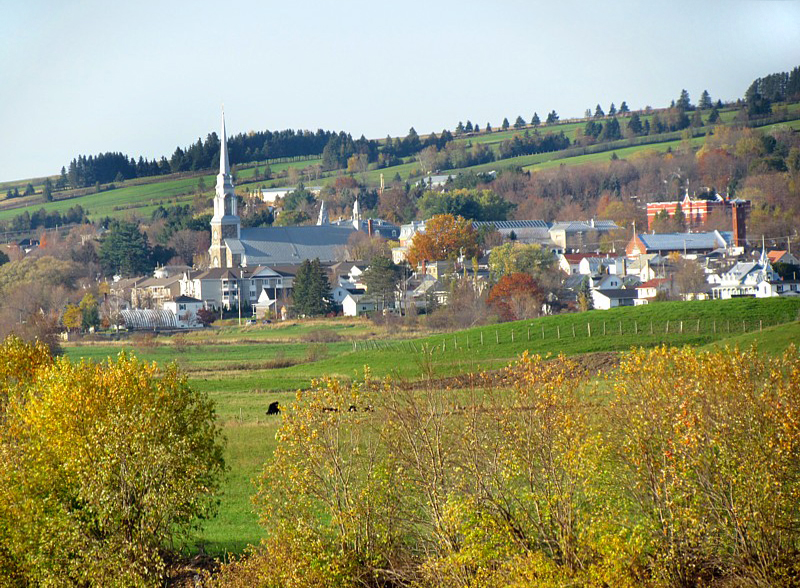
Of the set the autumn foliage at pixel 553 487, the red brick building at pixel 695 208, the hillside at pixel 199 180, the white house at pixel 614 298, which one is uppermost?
the hillside at pixel 199 180

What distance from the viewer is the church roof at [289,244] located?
128m

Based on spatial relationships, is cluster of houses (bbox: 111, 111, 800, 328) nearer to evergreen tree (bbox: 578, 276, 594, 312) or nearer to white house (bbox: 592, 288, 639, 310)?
white house (bbox: 592, 288, 639, 310)

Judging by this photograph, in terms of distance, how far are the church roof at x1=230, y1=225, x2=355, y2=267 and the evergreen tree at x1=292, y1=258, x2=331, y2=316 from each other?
37221 mm

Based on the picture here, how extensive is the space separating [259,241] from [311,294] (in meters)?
46.6

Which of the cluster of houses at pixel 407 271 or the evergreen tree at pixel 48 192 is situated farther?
the evergreen tree at pixel 48 192

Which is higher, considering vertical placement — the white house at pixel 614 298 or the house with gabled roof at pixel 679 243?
the house with gabled roof at pixel 679 243

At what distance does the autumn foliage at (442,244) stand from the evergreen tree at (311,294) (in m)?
22.1

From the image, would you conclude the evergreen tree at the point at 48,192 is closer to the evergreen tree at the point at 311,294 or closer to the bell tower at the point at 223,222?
the bell tower at the point at 223,222

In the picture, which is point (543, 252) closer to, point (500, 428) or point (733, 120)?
point (500, 428)

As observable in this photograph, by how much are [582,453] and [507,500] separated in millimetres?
1659

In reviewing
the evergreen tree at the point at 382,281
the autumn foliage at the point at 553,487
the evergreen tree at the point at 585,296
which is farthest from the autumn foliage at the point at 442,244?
the autumn foliage at the point at 553,487

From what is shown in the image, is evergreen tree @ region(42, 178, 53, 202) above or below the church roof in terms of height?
above

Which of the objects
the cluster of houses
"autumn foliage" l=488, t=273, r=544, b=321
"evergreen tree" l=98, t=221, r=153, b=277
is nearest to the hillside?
the cluster of houses

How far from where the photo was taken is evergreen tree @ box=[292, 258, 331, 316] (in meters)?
86.6
